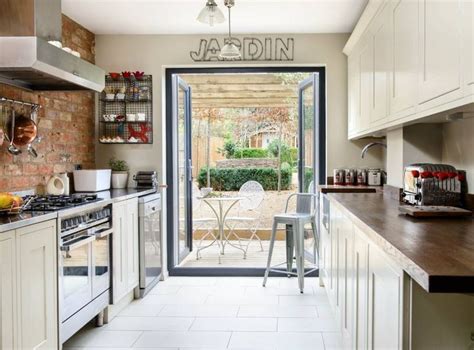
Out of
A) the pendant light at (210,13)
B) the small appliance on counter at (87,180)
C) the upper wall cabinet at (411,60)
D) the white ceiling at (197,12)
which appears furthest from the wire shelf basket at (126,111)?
the upper wall cabinet at (411,60)

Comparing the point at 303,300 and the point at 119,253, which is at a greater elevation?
the point at 119,253

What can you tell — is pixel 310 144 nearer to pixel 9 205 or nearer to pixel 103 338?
pixel 103 338

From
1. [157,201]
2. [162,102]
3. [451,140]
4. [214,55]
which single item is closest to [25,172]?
[157,201]

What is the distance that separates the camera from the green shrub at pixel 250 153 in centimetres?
884

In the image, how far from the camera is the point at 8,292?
216 cm

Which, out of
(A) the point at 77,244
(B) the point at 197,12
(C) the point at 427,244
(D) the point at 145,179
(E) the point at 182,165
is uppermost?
(B) the point at 197,12

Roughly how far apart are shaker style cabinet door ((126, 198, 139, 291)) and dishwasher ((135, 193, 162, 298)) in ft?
0.23

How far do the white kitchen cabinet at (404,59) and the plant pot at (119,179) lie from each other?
8.99 ft

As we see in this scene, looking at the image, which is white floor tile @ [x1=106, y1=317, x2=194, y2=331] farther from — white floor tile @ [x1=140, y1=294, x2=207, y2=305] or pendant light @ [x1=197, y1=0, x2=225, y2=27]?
pendant light @ [x1=197, y1=0, x2=225, y2=27]

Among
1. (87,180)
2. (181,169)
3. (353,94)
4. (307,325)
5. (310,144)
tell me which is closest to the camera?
(307,325)

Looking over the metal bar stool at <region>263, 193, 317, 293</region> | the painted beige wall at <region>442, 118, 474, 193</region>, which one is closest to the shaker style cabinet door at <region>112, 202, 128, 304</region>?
the metal bar stool at <region>263, 193, 317, 293</region>

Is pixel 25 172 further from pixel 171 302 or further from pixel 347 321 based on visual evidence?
pixel 347 321

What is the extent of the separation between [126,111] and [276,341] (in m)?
2.73

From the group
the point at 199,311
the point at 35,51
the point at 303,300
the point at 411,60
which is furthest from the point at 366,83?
the point at 35,51
